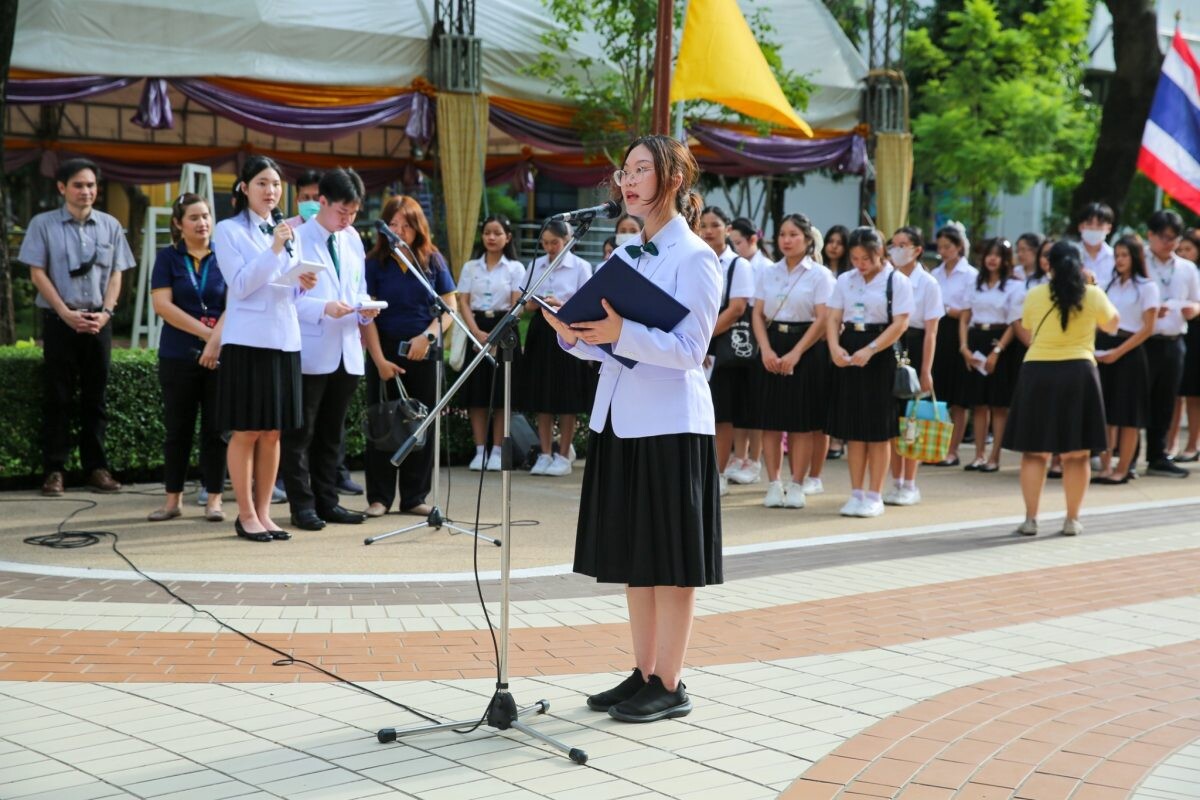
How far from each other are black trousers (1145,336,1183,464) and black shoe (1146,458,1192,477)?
0.18 ft

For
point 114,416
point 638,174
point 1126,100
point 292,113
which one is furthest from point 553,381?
point 1126,100

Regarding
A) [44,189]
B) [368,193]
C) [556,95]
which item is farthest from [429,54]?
[44,189]

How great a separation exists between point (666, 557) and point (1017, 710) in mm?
1543

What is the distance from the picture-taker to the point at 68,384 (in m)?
9.84

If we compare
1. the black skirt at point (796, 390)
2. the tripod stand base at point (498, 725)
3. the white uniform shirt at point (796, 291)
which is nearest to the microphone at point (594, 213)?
the tripod stand base at point (498, 725)

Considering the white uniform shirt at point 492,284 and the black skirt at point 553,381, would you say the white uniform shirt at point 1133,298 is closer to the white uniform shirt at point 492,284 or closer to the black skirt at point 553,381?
the black skirt at point 553,381

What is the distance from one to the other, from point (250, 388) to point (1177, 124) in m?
9.88

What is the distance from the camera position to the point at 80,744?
4.54 meters

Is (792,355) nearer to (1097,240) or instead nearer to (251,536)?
(1097,240)

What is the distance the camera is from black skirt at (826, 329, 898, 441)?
980 centimetres

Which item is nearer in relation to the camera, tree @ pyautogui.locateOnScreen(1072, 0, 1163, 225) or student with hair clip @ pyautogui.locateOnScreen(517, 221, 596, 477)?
student with hair clip @ pyautogui.locateOnScreen(517, 221, 596, 477)

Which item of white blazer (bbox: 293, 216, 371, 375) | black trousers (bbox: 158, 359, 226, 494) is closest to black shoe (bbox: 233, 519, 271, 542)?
black trousers (bbox: 158, 359, 226, 494)

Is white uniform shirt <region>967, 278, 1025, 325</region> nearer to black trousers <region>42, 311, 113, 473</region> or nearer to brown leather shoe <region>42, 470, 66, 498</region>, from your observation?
black trousers <region>42, 311, 113, 473</region>

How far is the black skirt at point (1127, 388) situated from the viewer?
1231cm
